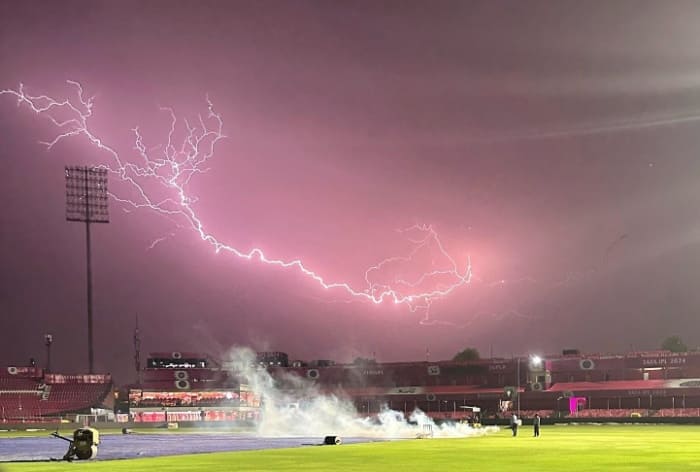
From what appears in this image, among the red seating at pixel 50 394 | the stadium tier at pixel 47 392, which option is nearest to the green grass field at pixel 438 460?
the stadium tier at pixel 47 392

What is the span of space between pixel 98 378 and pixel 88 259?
85.3 ft

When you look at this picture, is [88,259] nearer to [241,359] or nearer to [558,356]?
[241,359]

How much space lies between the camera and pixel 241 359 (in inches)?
7210

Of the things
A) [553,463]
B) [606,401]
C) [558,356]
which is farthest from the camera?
[558,356]

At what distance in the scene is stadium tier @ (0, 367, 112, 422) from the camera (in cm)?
14800

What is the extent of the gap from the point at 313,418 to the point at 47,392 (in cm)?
7110

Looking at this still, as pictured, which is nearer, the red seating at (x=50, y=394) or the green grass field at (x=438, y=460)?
the green grass field at (x=438, y=460)

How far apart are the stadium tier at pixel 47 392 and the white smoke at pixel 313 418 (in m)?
28.5

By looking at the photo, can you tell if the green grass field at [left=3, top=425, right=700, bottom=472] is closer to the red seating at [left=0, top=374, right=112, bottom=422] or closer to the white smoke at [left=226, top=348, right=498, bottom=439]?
the white smoke at [left=226, top=348, right=498, bottom=439]

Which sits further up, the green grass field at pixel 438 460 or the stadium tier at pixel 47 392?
the green grass field at pixel 438 460

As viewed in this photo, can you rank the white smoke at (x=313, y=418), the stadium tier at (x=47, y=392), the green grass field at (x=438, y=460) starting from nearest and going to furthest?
the green grass field at (x=438, y=460)
the white smoke at (x=313, y=418)
the stadium tier at (x=47, y=392)

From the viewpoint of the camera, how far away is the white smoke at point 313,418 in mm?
79625

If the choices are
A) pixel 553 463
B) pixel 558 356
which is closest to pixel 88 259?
pixel 558 356

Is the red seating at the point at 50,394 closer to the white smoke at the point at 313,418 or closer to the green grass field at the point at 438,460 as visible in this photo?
the white smoke at the point at 313,418
